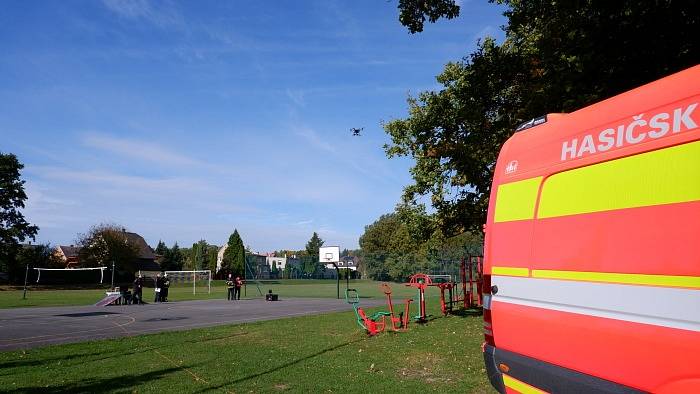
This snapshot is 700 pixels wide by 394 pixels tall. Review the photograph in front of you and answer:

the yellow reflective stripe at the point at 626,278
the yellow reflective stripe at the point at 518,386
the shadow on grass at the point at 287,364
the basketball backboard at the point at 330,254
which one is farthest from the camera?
the basketball backboard at the point at 330,254

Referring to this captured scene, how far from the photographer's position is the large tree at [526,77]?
27.9 feet

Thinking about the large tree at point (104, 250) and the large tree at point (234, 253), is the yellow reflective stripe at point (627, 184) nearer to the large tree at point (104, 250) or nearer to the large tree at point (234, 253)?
the large tree at point (104, 250)

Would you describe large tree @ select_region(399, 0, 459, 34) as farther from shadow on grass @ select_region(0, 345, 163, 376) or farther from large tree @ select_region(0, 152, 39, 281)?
large tree @ select_region(0, 152, 39, 281)

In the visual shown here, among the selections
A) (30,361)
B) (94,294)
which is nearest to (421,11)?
(30,361)

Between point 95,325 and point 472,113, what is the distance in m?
14.5

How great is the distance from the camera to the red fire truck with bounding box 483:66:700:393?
2.95 m

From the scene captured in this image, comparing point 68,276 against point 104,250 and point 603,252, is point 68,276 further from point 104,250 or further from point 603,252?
point 603,252

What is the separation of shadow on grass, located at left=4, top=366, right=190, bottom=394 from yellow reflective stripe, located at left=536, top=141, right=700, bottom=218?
6854 mm

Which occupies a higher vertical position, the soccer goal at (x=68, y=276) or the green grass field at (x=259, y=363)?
the soccer goal at (x=68, y=276)

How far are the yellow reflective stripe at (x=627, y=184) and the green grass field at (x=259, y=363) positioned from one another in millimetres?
4204

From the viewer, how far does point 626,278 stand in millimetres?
3262

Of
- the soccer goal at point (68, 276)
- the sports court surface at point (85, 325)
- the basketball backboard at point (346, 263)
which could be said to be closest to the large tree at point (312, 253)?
the basketball backboard at point (346, 263)

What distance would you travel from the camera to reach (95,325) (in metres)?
17.6

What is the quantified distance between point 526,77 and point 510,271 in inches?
457
